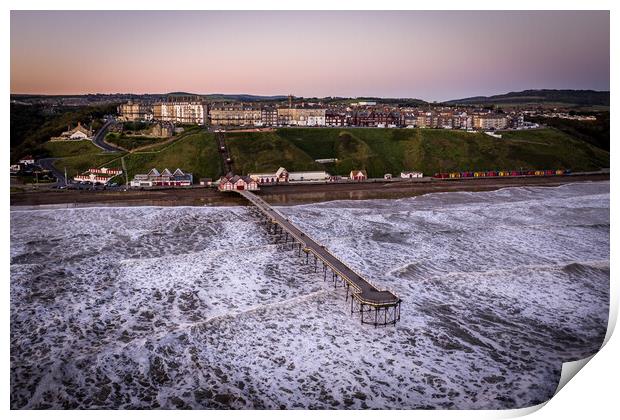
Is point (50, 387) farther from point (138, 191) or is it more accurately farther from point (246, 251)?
point (138, 191)

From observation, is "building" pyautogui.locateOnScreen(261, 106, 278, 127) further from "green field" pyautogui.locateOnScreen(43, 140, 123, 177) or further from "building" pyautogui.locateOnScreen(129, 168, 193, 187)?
"building" pyautogui.locateOnScreen(129, 168, 193, 187)

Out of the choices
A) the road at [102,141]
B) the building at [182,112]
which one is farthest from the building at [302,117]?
the road at [102,141]

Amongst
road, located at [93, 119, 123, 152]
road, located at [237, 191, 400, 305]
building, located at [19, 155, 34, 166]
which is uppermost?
road, located at [93, 119, 123, 152]

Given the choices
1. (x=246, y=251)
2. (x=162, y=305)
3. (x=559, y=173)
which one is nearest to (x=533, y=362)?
(x=162, y=305)

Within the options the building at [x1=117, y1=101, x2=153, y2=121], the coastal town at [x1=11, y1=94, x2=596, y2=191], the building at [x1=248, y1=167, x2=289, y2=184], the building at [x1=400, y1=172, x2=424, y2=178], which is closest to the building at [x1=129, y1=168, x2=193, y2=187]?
the coastal town at [x1=11, y1=94, x2=596, y2=191]

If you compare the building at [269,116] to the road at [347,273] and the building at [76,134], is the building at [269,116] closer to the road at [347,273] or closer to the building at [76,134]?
the building at [76,134]

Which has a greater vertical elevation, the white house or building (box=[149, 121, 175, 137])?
building (box=[149, 121, 175, 137])
